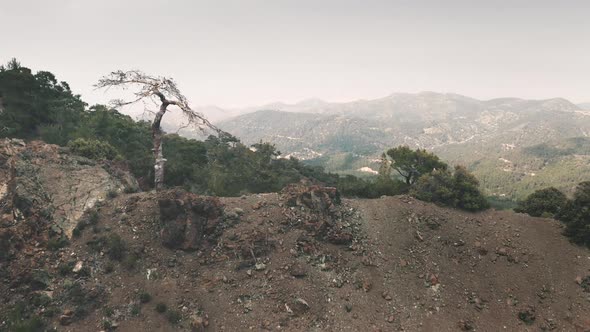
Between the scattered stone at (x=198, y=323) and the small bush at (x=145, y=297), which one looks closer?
the scattered stone at (x=198, y=323)

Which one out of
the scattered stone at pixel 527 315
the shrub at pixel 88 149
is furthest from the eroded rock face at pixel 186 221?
the scattered stone at pixel 527 315

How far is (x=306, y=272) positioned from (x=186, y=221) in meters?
9.30

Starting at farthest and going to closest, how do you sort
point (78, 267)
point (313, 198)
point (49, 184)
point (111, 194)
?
point (313, 198) → point (111, 194) → point (49, 184) → point (78, 267)

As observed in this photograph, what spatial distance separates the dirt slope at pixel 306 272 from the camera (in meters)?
18.6

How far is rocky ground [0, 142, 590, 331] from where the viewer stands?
18500 mm

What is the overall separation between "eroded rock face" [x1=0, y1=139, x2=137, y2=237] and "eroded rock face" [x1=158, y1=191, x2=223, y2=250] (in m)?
6.34

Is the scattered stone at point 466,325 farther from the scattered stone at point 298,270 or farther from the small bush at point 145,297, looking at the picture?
the small bush at point 145,297

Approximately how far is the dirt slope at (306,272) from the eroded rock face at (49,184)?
5.97 feet

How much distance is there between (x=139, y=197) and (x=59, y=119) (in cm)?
3135

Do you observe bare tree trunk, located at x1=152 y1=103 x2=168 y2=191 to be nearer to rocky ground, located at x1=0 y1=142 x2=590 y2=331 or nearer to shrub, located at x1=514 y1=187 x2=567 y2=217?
rocky ground, located at x1=0 y1=142 x2=590 y2=331

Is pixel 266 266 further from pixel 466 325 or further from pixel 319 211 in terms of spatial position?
pixel 466 325

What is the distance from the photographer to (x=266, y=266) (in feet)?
71.6

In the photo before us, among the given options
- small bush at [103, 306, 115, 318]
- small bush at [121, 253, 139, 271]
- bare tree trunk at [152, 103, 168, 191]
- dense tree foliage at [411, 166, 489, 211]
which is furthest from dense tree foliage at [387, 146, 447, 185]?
small bush at [103, 306, 115, 318]

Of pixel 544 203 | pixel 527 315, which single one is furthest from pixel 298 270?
pixel 544 203
